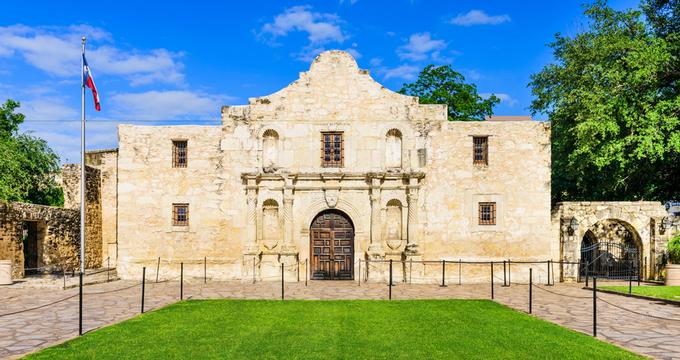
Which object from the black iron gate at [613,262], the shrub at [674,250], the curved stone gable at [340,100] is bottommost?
the black iron gate at [613,262]

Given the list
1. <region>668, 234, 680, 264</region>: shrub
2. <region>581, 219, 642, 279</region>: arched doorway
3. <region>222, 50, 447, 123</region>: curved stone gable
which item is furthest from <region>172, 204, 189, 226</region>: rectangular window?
<region>668, 234, 680, 264</region>: shrub

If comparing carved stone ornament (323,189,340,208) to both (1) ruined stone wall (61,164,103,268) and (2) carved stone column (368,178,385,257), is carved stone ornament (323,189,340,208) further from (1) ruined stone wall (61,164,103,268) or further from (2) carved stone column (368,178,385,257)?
(1) ruined stone wall (61,164,103,268)

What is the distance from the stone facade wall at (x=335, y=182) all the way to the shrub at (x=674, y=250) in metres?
4.46

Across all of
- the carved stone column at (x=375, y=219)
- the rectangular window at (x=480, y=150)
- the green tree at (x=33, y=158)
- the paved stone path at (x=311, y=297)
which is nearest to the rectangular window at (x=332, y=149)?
the carved stone column at (x=375, y=219)

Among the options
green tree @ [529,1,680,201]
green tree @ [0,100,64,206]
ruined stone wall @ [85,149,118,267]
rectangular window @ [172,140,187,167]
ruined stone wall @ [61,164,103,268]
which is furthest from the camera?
green tree @ [0,100,64,206]

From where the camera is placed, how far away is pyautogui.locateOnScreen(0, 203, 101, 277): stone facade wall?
19039mm

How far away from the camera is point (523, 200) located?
20469 millimetres

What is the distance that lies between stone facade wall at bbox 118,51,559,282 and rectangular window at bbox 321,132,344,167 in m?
0.25

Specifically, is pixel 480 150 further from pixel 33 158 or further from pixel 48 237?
pixel 33 158

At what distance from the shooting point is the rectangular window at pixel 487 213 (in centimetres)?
2050

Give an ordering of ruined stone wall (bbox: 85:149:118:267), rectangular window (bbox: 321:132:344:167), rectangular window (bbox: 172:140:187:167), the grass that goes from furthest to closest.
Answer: ruined stone wall (bbox: 85:149:118:267), rectangular window (bbox: 172:140:187:167), rectangular window (bbox: 321:132:344:167), the grass

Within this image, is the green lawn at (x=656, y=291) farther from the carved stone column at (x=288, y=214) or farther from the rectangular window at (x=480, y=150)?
the carved stone column at (x=288, y=214)

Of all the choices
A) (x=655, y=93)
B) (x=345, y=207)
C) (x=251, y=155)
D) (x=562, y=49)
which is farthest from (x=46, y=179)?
(x=655, y=93)

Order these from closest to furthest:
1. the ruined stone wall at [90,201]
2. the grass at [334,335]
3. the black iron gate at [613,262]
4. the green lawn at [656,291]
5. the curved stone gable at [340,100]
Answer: the grass at [334,335] → the green lawn at [656,291] → the curved stone gable at [340,100] → the ruined stone wall at [90,201] → the black iron gate at [613,262]
